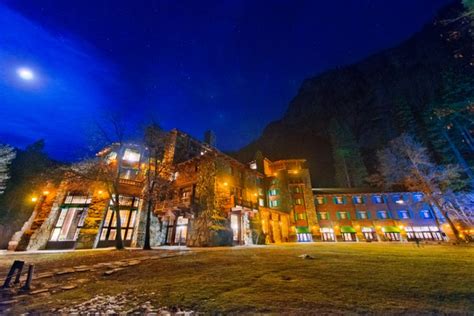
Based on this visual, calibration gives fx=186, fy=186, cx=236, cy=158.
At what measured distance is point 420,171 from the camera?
23.4 m

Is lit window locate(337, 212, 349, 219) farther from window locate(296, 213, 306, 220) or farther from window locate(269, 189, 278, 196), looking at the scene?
window locate(269, 189, 278, 196)

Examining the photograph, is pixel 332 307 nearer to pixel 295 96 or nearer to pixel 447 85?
pixel 447 85

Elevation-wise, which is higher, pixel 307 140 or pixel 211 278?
pixel 307 140

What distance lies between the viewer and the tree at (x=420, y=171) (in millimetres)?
21938

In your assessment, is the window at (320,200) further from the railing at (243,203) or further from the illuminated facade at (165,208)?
the railing at (243,203)


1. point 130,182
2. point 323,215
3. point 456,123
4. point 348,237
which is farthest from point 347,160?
point 130,182

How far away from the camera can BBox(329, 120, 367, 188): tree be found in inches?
1895

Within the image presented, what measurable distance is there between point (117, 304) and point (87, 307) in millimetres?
512

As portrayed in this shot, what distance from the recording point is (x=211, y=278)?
18.0 ft

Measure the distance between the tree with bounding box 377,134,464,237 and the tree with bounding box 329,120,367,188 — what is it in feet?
78.2

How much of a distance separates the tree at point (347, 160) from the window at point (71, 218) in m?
53.2

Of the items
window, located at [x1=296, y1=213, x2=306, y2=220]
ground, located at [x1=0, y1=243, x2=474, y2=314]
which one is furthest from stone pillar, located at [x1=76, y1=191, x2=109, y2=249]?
window, located at [x1=296, y1=213, x2=306, y2=220]

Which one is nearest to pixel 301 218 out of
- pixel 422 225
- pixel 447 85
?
pixel 422 225

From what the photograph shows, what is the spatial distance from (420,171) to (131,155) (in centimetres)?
3663
